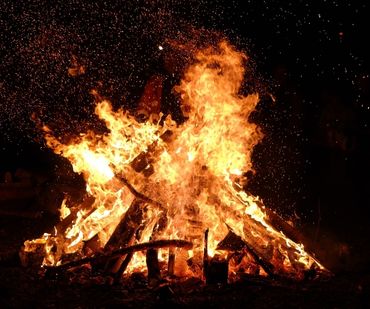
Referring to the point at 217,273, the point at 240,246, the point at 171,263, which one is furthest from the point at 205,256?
the point at 240,246

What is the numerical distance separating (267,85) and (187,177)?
5123 millimetres

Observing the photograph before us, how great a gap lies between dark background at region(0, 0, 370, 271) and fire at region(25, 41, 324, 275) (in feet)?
5.47

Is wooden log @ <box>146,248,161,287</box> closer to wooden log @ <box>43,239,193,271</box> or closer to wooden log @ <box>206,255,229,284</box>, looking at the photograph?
wooden log @ <box>43,239,193,271</box>

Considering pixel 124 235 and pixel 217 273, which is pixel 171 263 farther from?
pixel 124 235

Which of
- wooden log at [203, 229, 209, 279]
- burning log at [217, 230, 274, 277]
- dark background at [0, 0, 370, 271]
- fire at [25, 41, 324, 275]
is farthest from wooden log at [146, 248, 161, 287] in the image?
dark background at [0, 0, 370, 271]

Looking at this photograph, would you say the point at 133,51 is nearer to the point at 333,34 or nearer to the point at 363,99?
the point at 333,34

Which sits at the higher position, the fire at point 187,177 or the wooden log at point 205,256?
the fire at point 187,177

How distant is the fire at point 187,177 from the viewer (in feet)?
21.3

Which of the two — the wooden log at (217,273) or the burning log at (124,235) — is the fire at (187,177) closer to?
the burning log at (124,235)

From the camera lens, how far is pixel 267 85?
36.1 ft

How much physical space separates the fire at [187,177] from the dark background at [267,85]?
167 cm

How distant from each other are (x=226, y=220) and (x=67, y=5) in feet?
29.6

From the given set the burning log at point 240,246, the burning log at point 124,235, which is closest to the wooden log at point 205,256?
the burning log at point 240,246

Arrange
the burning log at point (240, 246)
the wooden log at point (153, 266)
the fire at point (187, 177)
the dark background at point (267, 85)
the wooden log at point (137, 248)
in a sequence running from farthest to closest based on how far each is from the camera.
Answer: the dark background at point (267, 85) < the fire at point (187, 177) < the burning log at point (240, 246) < the wooden log at point (137, 248) < the wooden log at point (153, 266)
